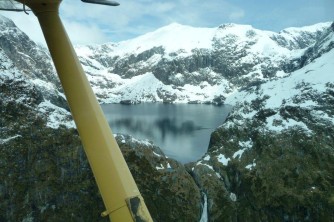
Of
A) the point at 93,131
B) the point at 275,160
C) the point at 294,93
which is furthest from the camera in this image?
the point at 294,93

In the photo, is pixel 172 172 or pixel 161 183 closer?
pixel 161 183

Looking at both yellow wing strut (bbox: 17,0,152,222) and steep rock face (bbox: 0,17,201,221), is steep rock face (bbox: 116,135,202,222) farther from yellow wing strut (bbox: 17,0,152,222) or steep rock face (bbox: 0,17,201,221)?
yellow wing strut (bbox: 17,0,152,222)

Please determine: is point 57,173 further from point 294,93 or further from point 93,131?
point 294,93

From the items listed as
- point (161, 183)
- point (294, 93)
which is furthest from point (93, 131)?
point (294, 93)

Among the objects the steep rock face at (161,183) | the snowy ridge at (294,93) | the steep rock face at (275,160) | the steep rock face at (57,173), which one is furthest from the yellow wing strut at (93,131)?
the snowy ridge at (294,93)

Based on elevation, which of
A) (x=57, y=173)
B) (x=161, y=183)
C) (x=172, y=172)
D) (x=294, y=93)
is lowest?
(x=161, y=183)

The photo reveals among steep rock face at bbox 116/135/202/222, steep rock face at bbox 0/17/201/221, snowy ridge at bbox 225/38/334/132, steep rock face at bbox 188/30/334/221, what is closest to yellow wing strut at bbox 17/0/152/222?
steep rock face at bbox 0/17/201/221

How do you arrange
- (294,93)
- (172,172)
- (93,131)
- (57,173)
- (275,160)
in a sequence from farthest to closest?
(294,93)
(275,160)
(172,172)
(57,173)
(93,131)

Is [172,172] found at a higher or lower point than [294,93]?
lower

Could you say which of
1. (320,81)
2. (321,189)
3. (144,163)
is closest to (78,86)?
(144,163)
